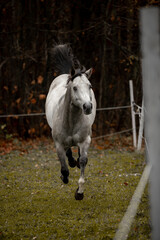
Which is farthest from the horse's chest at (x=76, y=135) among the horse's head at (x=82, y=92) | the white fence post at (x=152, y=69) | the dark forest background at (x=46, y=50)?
the dark forest background at (x=46, y=50)

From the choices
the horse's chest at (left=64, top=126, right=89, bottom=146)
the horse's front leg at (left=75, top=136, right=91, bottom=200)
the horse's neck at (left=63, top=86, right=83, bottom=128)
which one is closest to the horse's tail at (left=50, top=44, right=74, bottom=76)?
the horse's neck at (left=63, top=86, right=83, bottom=128)

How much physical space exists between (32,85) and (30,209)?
28.6 feet

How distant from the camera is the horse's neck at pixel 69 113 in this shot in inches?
192

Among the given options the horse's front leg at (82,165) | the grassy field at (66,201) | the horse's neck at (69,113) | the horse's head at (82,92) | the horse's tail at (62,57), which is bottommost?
the grassy field at (66,201)

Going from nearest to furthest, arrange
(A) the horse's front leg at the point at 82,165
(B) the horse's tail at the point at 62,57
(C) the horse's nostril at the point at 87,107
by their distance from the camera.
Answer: (C) the horse's nostril at the point at 87,107, (A) the horse's front leg at the point at 82,165, (B) the horse's tail at the point at 62,57

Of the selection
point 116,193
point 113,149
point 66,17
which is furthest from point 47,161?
point 66,17

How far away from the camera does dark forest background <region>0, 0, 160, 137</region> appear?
41.1ft

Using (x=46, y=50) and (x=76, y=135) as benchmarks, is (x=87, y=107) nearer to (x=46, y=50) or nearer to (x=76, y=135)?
(x=76, y=135)

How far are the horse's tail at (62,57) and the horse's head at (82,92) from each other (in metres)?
2.29

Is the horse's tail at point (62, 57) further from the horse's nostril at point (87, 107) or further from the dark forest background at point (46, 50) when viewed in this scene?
the dark forest background at point (46, 50)

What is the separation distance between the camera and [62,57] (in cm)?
691

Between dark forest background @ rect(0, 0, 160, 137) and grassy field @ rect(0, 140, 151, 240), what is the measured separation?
4.55m

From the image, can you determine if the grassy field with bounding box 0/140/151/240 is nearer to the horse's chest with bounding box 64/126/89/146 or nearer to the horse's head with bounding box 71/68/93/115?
the horse's chest with bounding box 64/126/89/146

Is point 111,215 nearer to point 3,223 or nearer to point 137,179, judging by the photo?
point 3,223
